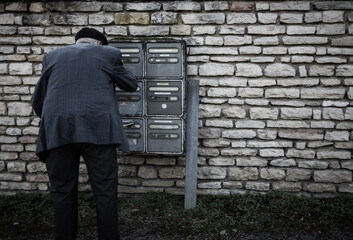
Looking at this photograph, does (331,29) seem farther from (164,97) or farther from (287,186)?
(164,97)

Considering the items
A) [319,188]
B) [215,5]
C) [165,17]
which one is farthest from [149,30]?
[319,188]

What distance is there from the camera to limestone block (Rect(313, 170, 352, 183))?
3.57 metres

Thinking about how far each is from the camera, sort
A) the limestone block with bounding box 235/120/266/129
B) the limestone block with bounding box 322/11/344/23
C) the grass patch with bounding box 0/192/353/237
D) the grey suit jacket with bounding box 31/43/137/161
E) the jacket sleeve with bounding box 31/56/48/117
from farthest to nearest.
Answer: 1. the limestone block with bounding box 235/120/266/129
2. the limestone block with bounding box 322/11/344/23
3. the grass patch with bounding box 0/192/353/237
4. the jacket sleeve with bounding box 31/56/48/117
5. the grey suit jacket with bounding box 31/43/137/161

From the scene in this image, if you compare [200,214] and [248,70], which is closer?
[200,214]

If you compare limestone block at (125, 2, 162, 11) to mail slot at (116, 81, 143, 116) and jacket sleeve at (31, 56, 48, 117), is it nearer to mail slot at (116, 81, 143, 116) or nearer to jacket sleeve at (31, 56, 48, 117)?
mail slot at (116, 81, 143, 116)

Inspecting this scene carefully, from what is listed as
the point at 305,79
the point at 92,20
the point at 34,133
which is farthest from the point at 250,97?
the point at 34,133

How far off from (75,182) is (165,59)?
1598mm

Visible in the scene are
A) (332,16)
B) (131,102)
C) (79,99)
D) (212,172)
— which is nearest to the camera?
(79,99)

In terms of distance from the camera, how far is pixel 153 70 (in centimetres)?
317

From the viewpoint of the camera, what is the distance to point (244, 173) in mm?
3654

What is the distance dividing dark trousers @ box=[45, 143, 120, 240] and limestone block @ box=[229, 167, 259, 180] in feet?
5.77

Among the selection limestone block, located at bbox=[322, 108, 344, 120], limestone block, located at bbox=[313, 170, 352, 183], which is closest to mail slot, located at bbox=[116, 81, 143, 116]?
limestone block, located at bbox=[322, 108, 344, 120]

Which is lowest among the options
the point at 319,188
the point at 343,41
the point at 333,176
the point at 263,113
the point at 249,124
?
the point at 319,188

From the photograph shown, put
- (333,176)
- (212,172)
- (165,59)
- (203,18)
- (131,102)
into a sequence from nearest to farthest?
(165,59) < (131,102) < (203,18) < (333,176) < (212,172)
